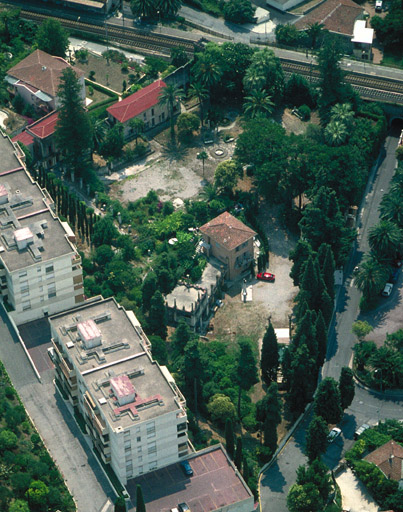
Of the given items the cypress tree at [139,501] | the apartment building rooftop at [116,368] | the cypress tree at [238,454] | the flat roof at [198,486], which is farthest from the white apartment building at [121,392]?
the cypress tree at [238,454]

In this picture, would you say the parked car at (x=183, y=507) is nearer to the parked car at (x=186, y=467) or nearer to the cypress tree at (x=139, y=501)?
the cypress tree at (x=139, y=501)

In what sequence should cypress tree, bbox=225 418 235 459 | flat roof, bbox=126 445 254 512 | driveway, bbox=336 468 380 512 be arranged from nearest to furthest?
flat roof, bbox=126 445 254 512
cypress tree, bbox=225 418 235 459
driveway, bbox=336 468 380 512

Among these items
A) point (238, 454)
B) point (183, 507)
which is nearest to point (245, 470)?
point (238, 454)

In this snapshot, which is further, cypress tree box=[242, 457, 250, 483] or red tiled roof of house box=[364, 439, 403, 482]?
red tiled roof of house box=[364, 439, 403, 482]

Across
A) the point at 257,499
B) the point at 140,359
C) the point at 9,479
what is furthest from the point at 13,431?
the point at 257,499

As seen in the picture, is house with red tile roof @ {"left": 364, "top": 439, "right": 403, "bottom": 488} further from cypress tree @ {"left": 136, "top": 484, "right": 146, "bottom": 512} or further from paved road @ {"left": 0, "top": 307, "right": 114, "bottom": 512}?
paved road @ {"left": 0, "top": 307, "right": 114, "bottom": 512}

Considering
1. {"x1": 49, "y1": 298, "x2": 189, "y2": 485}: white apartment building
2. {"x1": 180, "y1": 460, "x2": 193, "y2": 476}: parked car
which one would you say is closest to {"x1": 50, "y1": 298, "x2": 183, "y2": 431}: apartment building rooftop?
{"x1": 49, "y1": 298, "x2": 189, "y2": 485}: white apartment building

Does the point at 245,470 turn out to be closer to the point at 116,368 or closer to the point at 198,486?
the point at 198,486
